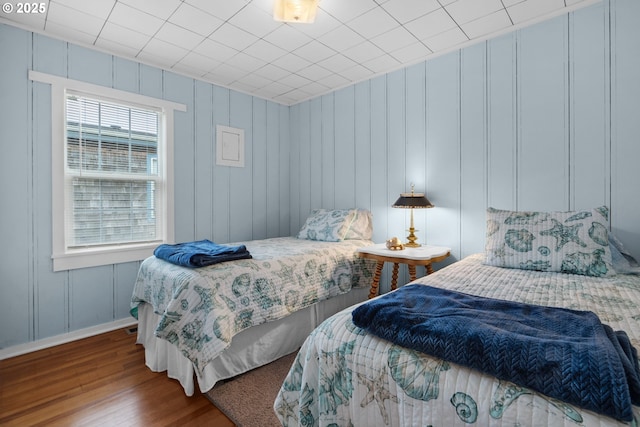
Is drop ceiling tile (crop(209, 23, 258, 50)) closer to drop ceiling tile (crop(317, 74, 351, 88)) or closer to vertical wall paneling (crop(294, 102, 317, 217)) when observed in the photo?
drop ceiling tile (crop(317, 74, 351, 88))

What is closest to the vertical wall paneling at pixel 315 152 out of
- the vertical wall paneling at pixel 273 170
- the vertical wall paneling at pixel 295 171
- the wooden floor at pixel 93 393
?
the vertical wall paneling at pixel 295 171

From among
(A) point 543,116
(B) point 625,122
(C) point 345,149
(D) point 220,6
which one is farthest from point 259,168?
(B) point 625,122

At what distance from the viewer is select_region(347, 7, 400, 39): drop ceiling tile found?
7.30ft

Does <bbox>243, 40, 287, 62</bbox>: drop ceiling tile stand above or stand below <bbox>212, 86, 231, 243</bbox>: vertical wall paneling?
above

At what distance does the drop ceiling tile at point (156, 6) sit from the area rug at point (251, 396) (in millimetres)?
2463

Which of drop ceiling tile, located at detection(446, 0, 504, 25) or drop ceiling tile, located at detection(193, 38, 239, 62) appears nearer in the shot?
drop ceiling tile, located at detection(446, 0, 504, 25)

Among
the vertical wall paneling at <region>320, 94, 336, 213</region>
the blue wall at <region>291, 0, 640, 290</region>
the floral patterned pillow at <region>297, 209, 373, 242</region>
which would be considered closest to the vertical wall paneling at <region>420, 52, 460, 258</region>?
the blue wall at <region>291, 0, 640, 290</region>

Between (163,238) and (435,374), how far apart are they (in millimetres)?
2962

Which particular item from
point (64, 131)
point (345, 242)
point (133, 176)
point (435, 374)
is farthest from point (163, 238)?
point (435, 374)

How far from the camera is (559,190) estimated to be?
2264 millimetres

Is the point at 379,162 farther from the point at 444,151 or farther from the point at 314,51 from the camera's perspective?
the point at 314,51

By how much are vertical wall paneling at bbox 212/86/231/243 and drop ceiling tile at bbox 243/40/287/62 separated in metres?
0.85

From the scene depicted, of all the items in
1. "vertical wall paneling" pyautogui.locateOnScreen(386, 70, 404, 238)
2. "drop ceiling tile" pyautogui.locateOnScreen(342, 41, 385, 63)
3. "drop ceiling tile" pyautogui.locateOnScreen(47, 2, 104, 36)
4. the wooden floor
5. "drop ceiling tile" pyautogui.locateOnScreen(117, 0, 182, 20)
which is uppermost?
"drop ceiling tile" pyautogui.locateOnScreen(342, 41, 385, 63)

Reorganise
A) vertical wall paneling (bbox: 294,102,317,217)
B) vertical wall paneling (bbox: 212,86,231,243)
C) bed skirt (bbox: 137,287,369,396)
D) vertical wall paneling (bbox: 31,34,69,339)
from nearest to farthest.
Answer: bed skirt (bbox: 137,287,369,396), vertical wall paneling (bbox: 31,34,69,339), vertical wall paneling (bbox: 212,86,231,243), vertical wall paneling (bbox: 294,102,317,217)
